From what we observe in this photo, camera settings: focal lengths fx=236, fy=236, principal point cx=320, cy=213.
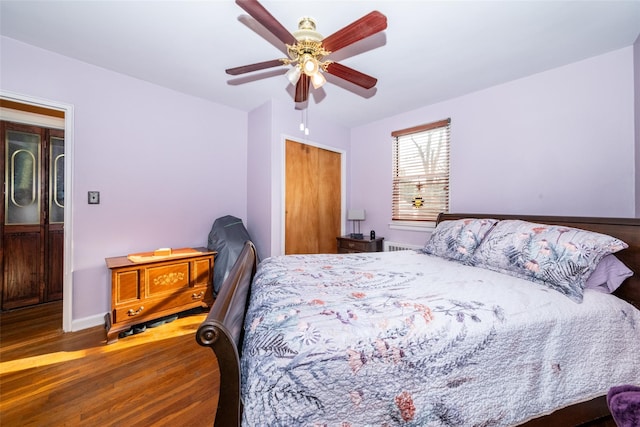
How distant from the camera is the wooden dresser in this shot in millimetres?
2135

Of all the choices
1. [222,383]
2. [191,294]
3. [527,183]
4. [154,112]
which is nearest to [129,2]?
[154,112]

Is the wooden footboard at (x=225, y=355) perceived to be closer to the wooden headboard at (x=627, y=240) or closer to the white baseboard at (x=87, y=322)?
the wooden headboard at (x=627, y=240)

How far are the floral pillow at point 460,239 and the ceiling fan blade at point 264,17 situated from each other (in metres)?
1.94

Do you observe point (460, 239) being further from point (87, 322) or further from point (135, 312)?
point (87, 322)

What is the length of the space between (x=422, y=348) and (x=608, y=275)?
56.2 inches

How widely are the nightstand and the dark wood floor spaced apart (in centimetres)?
213

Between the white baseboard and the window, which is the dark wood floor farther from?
the window

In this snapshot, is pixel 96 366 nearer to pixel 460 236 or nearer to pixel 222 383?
pixel 222 383

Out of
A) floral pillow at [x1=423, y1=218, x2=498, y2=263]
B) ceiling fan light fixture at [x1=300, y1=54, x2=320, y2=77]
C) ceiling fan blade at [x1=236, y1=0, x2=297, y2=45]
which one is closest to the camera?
ceiling fan blade at [x1=236, y1=0, x2=297, y2=45]

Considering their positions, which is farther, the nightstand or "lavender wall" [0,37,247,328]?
the nightstand

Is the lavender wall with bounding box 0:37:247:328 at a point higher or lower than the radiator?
higher

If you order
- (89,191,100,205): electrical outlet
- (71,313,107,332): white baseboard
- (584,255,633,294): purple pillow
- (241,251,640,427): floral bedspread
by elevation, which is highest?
(89,191,100,205): electrical outlet

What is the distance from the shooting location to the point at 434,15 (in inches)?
63.5

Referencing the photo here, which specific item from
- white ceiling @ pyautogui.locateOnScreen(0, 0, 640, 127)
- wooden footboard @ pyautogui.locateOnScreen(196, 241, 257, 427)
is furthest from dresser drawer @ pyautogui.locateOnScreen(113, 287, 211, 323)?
white ceiling @ pyautogui.locateOnScreen(0, 0, 640, 127)
